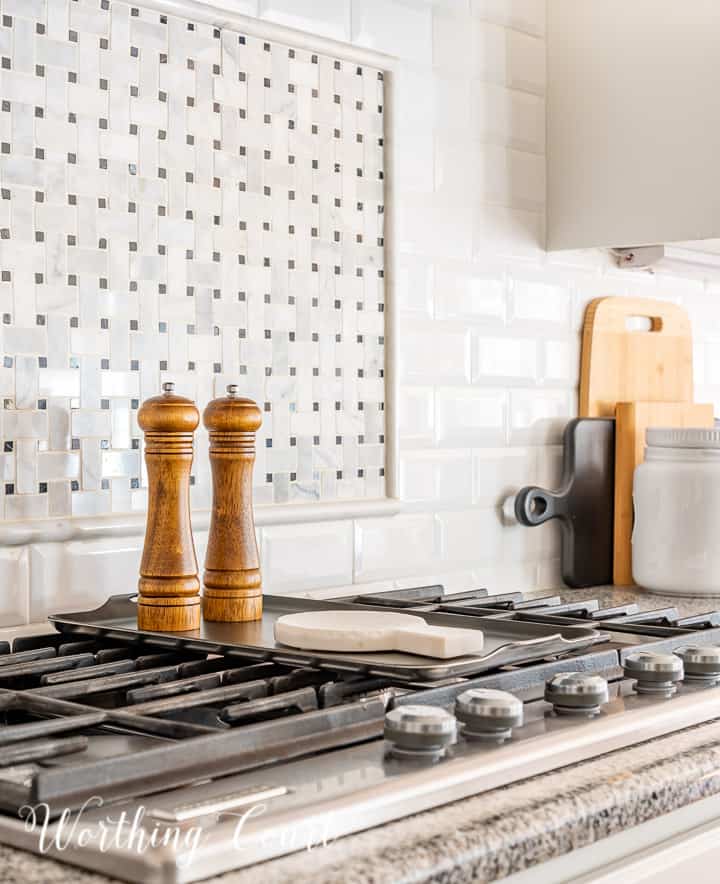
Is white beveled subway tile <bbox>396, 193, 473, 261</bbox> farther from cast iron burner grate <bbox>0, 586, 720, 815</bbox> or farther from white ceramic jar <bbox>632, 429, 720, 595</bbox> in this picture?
cast iron burner grate <bbox>0, 586, 720, 815</bbox>

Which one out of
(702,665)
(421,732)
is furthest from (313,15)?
(421,732)

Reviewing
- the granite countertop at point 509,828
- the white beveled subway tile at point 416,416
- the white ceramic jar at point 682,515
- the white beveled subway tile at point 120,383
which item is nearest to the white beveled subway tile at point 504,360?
the white beveled subway tile at point 416,416

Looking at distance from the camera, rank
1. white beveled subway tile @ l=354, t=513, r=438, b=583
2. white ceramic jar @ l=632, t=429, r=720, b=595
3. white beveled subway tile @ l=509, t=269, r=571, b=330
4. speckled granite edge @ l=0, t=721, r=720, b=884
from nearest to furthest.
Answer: speckled granite edge @ l=0, t=721, r=720, b=884 → white beveled subway tile @ l=354, t=513, r=438, b=583 → white ceramic jar @ l=632, t=429, r=720, b=595 → white beveled subway tile @ l=509, t=269, r=571, b=330

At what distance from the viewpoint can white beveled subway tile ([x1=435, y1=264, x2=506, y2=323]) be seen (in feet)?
5.65

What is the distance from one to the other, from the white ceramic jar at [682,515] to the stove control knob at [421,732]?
100 centimetres

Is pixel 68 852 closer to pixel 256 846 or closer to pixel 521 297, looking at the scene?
pixel 256 846

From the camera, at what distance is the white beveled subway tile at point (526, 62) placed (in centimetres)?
185

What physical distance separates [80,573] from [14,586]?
0.08 m

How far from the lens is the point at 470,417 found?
1766 millimetres

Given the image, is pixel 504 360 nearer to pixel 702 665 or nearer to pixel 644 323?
pixel 644 323

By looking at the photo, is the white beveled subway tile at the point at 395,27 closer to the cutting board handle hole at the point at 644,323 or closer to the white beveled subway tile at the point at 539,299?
the white beveled subway tile at the point at 539,299

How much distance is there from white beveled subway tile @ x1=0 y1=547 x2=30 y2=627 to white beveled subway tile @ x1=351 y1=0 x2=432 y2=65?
778mm

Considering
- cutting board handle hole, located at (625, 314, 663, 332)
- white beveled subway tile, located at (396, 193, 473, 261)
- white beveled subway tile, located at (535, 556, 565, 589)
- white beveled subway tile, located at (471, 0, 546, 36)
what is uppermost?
white beveled subway tile, located at (471, 0, 546, 36)

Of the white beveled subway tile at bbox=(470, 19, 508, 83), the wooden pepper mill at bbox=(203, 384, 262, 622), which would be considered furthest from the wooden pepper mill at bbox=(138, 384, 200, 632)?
the white beveled subway tile at bbox=(470, 19, 508, 83)
